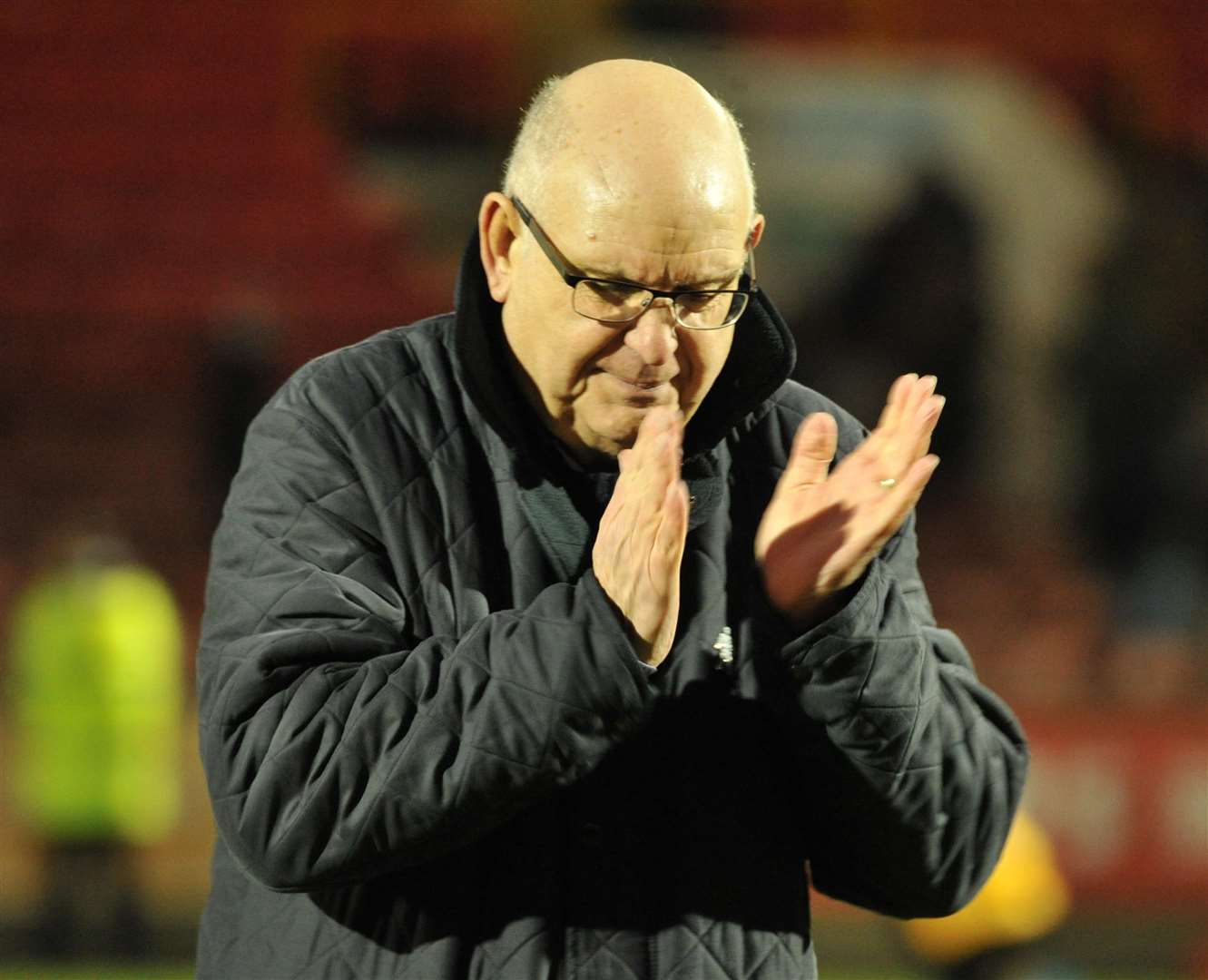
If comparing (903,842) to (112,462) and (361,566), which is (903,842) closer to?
(361,566)

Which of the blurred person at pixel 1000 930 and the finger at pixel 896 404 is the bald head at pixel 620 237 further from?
the blurred person at pixel 1000 930

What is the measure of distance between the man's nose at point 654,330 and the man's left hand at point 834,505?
138mm

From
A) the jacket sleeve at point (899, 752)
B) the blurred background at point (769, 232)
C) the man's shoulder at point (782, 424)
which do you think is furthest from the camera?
the blurred background at point (769, 232)

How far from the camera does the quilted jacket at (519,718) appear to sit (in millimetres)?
1362

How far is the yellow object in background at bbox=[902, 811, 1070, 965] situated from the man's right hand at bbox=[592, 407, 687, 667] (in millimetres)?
1810

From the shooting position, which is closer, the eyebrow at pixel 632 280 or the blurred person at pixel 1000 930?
the eyebrow at pixel 632 280

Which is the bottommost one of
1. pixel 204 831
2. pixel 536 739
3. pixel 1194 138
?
pixel 204 831

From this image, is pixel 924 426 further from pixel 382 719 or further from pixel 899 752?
pixel 382 719

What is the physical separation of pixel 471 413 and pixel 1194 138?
938 centimetres

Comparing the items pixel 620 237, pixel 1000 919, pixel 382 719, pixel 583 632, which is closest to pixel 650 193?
pixel 620 237

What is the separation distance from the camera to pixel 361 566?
1476 mm

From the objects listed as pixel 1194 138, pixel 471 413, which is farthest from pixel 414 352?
pixel 1194 138

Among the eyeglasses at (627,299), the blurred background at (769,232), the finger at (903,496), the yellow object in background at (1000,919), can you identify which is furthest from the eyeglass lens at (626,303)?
the blurred background at (769,232)

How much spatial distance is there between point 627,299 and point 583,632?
0.30 m
